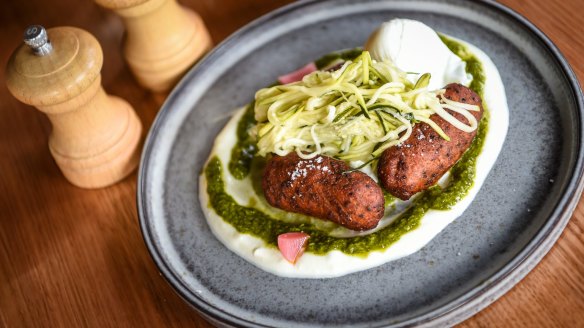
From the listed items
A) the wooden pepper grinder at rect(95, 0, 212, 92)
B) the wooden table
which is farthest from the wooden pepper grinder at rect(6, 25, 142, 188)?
the wooden pepper grinder at rect(95, 0, 212, 92)

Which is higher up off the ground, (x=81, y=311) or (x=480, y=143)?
(x=480, y=143)

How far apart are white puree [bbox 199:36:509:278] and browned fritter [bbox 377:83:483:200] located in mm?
135

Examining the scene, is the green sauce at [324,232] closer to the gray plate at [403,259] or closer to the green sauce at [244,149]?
the green sauce at [244,149]

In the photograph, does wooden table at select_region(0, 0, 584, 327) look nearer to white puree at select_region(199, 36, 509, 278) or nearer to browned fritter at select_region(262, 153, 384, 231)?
white puree at select_region(199, 36, 509, 278)

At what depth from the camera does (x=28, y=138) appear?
376 centimetres

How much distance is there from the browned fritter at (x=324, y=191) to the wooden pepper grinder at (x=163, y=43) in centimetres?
107

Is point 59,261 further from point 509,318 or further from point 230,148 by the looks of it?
point 509,318

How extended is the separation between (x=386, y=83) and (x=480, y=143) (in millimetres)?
537

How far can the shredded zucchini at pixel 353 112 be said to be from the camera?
112 inches

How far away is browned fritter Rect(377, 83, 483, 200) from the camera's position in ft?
9.04

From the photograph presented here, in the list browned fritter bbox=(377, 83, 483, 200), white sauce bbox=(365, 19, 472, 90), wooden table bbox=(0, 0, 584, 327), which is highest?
white sauce bbox=(365, 19, 472, 90)

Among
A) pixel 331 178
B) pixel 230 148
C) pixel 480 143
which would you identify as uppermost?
pixel 480 143

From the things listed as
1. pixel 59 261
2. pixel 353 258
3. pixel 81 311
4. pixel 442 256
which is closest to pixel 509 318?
pixel 442 256

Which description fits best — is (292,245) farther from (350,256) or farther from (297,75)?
(297,75)
